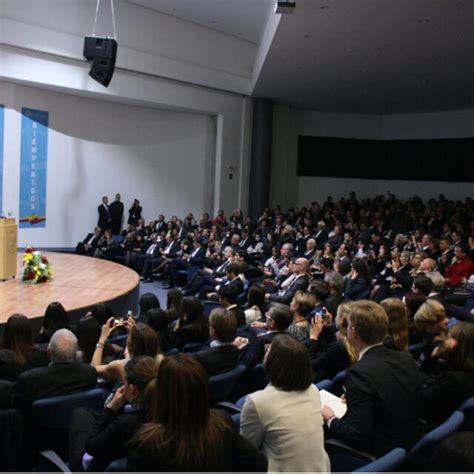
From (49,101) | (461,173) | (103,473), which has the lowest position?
(103,473)

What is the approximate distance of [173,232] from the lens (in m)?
12.8

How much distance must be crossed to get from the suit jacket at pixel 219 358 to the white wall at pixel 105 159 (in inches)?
412

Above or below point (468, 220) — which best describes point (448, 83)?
above

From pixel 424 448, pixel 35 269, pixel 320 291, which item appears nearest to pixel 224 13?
pixel 35 269

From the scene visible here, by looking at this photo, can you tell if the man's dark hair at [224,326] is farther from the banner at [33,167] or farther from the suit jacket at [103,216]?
the suit jacket at [103,216]

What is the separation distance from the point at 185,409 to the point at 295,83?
12805mm

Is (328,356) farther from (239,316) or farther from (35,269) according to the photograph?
(35,269)

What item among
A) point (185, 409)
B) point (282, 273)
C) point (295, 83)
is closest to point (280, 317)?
point (185, 409)

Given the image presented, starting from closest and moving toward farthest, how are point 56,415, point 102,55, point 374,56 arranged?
point 56,415, point 102,55, point 374,56

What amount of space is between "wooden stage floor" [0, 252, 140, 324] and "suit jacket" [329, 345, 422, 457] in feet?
13.8

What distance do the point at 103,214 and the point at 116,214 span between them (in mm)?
376

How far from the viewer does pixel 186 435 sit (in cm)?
177

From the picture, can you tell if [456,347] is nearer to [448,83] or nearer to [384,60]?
[384,60]

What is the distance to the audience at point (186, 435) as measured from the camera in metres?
1.73
